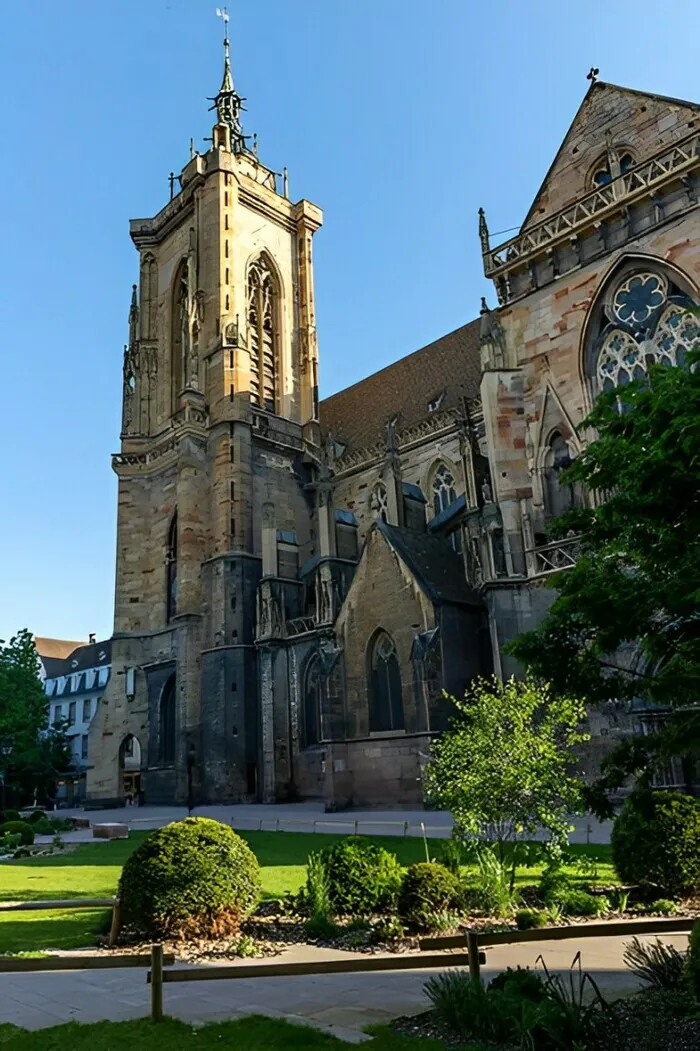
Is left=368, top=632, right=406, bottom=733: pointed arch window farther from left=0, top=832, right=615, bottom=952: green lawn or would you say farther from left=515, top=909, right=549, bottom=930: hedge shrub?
left=515, top=909, right=549, bottom=930: hedge shrub

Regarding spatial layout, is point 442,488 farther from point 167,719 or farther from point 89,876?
point 89,876

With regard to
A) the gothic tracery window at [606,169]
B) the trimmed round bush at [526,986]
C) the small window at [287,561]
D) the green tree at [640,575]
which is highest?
the gothic tracery window at [606,169]

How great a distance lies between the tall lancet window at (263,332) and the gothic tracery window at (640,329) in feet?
75.1

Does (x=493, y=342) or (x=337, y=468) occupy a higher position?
(x=337, y=468)

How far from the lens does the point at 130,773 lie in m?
51.3

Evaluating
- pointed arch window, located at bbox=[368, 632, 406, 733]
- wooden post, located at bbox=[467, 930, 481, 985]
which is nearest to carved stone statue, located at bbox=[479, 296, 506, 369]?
pointed arch window, located at bbox=[368, 632, 406, 733]

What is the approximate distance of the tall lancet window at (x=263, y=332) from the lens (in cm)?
4444

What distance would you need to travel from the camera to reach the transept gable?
2419 centimetres

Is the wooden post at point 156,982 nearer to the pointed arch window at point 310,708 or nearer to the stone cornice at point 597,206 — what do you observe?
the stone cornice at point 597,206

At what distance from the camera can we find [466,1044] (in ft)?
18.2

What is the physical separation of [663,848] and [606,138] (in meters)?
22.2

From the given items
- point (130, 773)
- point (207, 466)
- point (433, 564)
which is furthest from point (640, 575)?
point (130, 773)

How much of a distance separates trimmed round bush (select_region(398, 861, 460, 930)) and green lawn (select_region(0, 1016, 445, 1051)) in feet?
11.9

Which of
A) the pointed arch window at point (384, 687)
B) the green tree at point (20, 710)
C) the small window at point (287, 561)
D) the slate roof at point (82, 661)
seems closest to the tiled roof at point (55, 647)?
the slate roof at point (82, 661)
